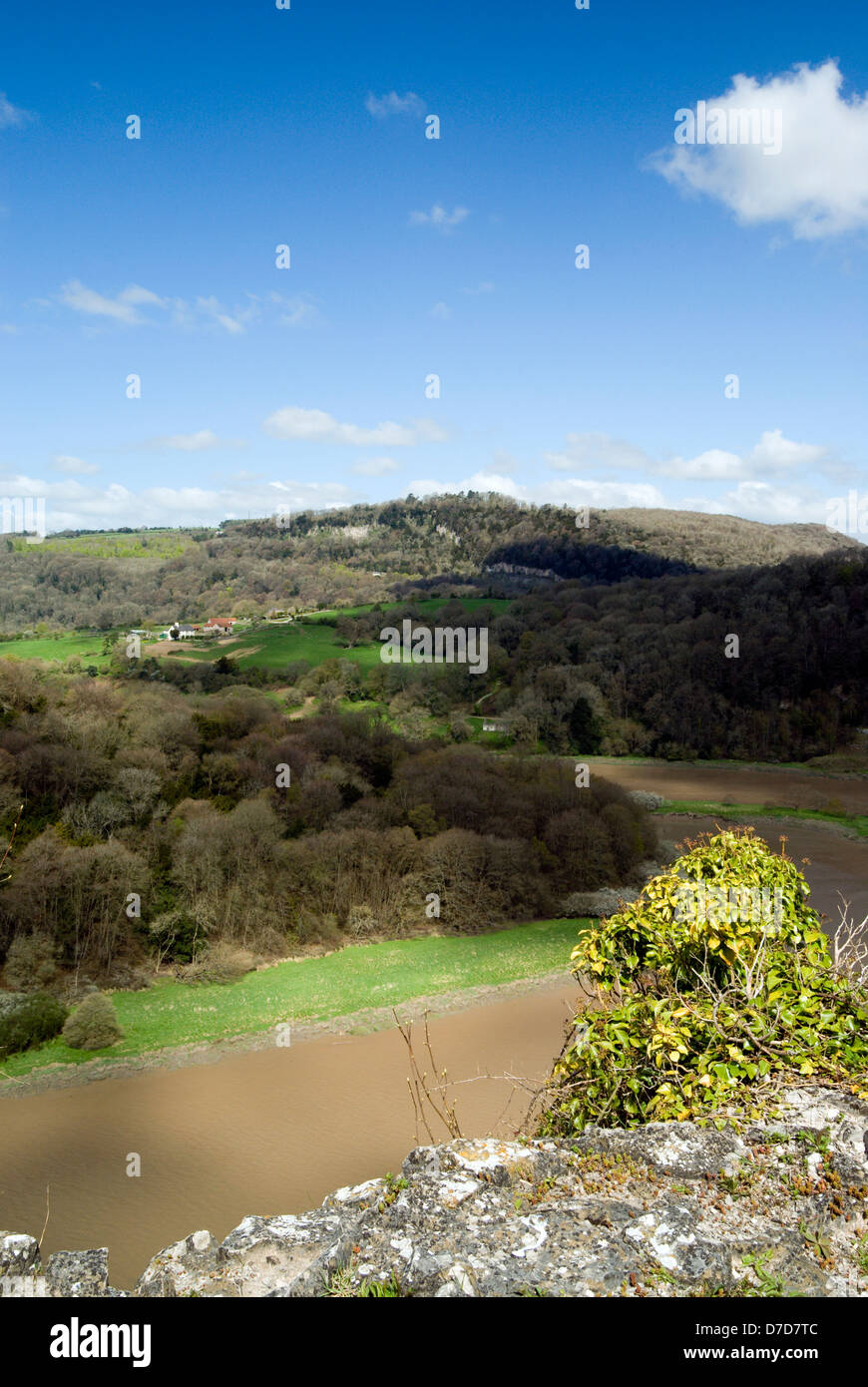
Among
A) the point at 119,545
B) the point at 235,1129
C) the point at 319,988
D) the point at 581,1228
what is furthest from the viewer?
the point at 119,545

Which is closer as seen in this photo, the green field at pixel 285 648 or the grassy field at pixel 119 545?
the green field at pixel 285 648

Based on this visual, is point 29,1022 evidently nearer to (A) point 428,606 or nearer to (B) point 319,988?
(B) point 319,988

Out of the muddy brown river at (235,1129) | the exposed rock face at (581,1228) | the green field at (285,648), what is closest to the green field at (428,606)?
the green field at (285,648)

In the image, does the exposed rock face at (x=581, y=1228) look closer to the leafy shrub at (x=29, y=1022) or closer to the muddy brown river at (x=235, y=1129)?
the muddy brown river at (x=235, y=1129)

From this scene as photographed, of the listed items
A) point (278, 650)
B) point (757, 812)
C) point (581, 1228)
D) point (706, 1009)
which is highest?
point (278, 650)

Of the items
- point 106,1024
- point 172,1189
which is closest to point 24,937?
point 106,1024

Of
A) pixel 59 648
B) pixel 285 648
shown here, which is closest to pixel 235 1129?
pixel 59 648
